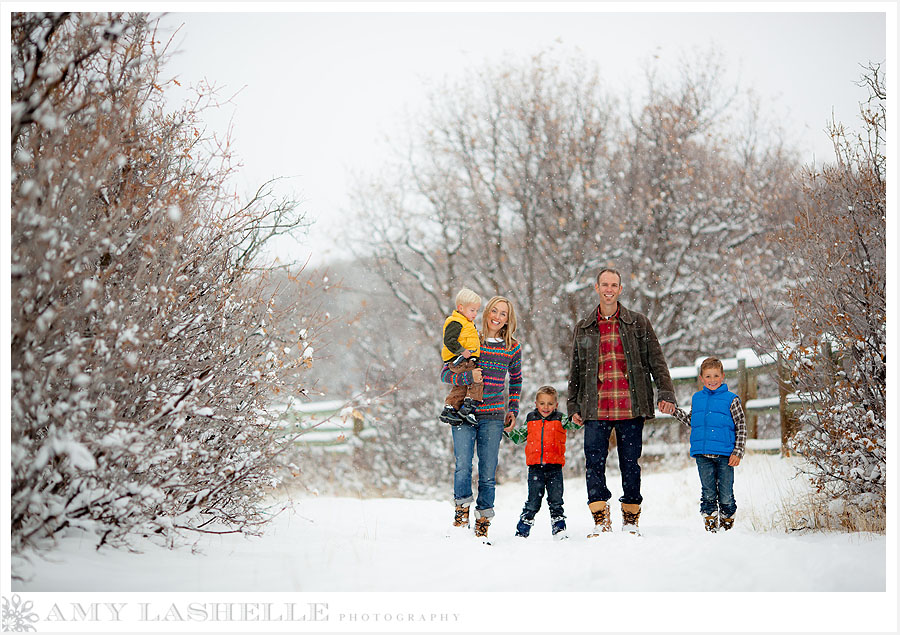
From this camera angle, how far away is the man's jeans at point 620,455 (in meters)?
4.05

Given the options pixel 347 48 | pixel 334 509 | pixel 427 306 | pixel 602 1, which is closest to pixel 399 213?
pixel 427 306

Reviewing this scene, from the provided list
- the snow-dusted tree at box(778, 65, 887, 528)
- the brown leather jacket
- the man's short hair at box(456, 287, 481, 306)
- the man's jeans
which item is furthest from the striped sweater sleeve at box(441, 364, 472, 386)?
the snow-dusted tree at box(778, 65, 887, 528)

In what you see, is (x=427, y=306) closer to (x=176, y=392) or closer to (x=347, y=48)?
(x=347, y=48)

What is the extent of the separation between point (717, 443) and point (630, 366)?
741 mm

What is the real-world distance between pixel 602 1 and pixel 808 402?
9.50 ft

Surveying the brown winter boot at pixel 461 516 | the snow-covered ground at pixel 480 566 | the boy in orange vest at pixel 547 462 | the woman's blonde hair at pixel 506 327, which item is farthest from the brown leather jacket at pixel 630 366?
the brown winter boot at pixel 461 516

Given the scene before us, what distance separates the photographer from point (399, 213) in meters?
11.0

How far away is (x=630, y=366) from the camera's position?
4.10 m

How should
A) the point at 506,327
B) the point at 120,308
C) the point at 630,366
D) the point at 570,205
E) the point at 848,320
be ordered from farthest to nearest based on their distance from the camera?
the point at 570,205, the point at 506,327, the point at 630,366, the point at 848,320, the point at 120,308

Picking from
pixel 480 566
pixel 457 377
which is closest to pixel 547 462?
pixel 457 377

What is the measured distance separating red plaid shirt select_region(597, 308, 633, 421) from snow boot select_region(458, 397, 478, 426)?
0.78 meters

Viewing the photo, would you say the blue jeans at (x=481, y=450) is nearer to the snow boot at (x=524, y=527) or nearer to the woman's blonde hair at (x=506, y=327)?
the snow boot at (x=524, y=527)

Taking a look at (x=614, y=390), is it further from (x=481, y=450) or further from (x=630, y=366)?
(x=481, y=450)

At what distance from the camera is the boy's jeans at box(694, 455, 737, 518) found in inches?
162
